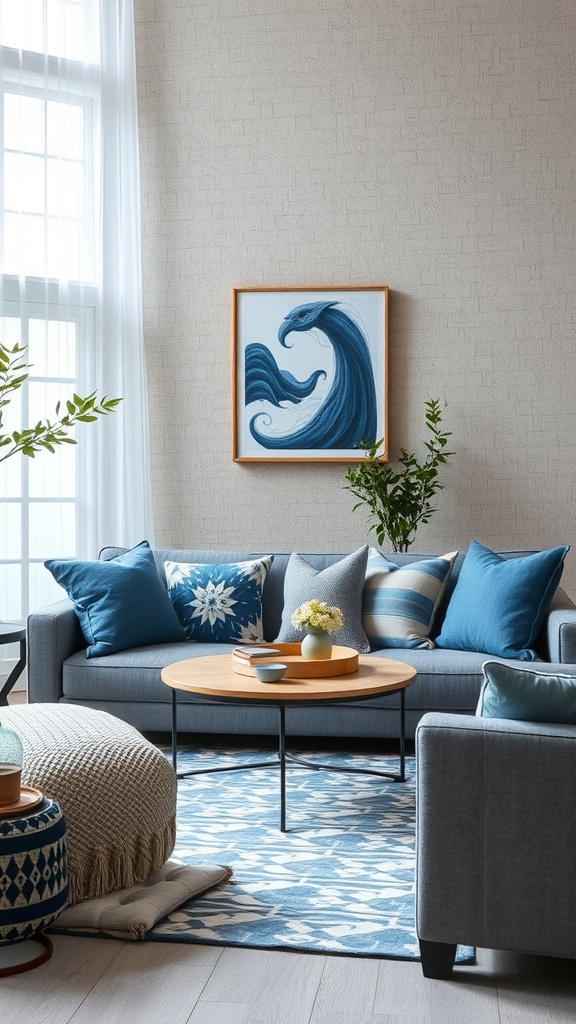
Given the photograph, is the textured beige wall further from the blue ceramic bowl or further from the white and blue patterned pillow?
the blue ceramic bowl

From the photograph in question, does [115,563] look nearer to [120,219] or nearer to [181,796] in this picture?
[181,796]

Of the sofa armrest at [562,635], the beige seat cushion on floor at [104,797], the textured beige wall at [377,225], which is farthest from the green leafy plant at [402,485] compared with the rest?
the beige seat cushion on floor at [104,797]

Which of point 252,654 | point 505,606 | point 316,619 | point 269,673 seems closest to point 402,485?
point 505,606

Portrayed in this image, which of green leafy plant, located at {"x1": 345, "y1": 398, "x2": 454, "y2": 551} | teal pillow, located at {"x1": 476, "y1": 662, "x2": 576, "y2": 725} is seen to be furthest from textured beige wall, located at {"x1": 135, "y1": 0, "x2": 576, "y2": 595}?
teal pillow, located at {"x1": 476, "y1": 662, "x2": 576, "y2": 725}

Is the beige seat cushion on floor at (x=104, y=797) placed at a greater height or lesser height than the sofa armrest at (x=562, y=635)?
lesser

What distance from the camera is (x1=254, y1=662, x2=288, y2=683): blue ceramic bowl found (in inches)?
132

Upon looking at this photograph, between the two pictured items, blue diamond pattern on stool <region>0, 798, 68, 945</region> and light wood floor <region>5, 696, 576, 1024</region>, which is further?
blue diamond pattern on stool <region>0, 798, 68, 945</region>

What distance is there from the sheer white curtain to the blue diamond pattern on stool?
2926 mm

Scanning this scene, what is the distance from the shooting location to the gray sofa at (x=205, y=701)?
152 inches

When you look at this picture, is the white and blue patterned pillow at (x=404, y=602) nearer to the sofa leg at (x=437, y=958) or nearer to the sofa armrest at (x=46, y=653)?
the sofa armrest at (x=46, y=653)

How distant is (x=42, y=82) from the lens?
5.19m

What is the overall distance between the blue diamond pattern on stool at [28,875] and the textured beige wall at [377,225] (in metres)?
3.09

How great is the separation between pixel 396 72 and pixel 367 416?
173cm

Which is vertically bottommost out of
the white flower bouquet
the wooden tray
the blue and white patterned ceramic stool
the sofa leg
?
the sofa leg
